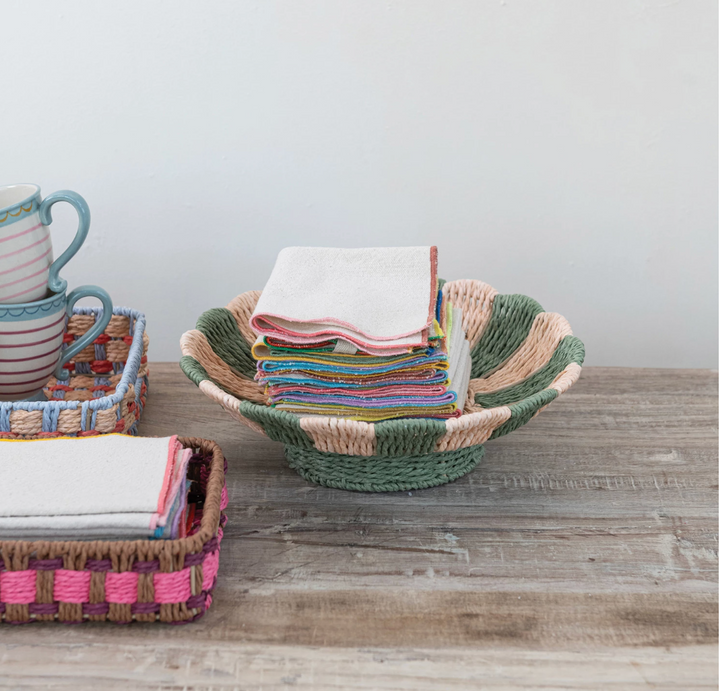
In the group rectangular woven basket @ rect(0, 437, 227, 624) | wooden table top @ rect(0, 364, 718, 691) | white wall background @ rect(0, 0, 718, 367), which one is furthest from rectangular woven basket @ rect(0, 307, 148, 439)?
white wall background @ rect(0, 0, 718, 367)

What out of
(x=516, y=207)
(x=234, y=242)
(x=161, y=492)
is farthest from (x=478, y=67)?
(x=161, y=492)

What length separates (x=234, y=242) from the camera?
1333mm

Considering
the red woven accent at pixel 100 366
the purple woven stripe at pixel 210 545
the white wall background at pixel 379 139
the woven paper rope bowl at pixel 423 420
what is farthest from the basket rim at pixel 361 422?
the white wall background at pixel 379 139

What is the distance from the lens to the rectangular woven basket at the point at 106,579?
0.56 metres

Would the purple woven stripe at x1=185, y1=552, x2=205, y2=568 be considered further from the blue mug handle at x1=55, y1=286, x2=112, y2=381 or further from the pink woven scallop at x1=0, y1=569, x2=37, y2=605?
the blue mug handle at x1=55, y1=286, x2=112, y2=381

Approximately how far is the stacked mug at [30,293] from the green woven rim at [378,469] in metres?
0.32

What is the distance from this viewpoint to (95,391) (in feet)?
3.13

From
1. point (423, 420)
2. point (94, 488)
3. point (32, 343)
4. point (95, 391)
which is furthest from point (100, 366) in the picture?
point (423, 420)

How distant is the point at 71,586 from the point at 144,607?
0.06 m

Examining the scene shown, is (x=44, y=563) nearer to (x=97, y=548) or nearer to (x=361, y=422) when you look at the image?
(x=97, y=548)

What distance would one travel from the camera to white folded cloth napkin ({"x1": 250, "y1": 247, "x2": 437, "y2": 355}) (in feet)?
2.39

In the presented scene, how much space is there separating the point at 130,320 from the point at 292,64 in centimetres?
54

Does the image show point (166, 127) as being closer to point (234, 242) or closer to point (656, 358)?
point (234, 242)

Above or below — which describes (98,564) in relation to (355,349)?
below
